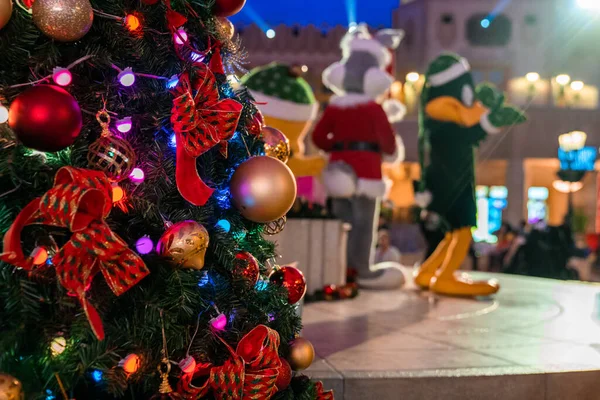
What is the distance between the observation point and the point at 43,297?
5.29 ft

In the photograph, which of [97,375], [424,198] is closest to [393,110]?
[424,198]

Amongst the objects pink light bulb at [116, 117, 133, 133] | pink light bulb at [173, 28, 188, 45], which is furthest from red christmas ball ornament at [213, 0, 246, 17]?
pink light bulb at [116, 117, 133, 133]

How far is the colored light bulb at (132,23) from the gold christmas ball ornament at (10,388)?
973mm

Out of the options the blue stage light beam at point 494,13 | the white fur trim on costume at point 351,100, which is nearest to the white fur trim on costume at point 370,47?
the white fur trim on costume at point 351,100

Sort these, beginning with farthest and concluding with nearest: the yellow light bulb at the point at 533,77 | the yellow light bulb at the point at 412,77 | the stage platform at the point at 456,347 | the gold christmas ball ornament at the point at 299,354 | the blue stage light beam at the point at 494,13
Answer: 1. the blue stage light beam at the point at 494,13
2. the yellow light bulb at the point at 412,77
3. the yellow light bulb at the point at 533,77
4. the stage platform at the point at 456,347
5. the gold christmas ball ornament at the point at 299,354

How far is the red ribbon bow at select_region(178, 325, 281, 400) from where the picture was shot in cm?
180

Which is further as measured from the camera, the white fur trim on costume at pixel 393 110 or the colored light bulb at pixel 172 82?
the white fur trim on costume at pixel 393 110

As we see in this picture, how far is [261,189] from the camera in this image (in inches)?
77.4

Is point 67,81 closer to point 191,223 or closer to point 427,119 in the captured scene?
point 191,223

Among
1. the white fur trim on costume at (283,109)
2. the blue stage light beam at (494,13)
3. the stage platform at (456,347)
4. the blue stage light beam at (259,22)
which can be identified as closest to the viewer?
the stage platform at (456,347)

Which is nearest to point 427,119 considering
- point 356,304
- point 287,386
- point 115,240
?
point 356,304

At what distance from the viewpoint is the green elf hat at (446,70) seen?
20.2 feet

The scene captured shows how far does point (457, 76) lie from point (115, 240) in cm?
516

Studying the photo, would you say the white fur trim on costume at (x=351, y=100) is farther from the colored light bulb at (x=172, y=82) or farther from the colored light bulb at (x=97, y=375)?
the colored light bulb at (x=97, y=375)
